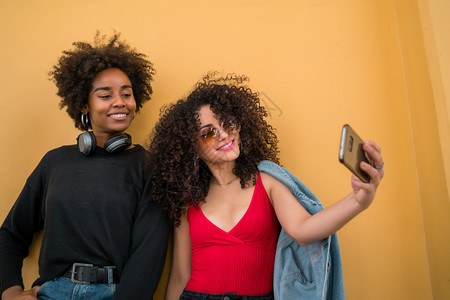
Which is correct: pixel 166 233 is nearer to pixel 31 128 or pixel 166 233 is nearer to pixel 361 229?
pixel 361 229

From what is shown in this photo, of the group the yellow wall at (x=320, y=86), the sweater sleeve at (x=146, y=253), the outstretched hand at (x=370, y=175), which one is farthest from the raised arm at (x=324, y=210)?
the sweater sleeve at (x=146, y=253)

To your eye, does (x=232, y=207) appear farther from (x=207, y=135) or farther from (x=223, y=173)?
(x=207, y=135)

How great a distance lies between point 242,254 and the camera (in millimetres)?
2096

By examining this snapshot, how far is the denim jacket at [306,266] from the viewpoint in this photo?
1970mm

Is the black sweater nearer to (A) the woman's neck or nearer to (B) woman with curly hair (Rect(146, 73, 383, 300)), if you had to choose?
(B) woman with curly hair (Rect(146, 73, 383, 300))

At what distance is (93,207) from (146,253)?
0.45m

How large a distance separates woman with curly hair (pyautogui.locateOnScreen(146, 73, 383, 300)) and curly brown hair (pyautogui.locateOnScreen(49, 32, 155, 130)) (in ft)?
1.64

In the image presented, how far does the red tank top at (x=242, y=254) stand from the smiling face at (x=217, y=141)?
0.86ft

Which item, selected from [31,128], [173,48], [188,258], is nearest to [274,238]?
[188,258]

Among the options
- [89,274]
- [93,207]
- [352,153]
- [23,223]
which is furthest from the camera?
[23,223]

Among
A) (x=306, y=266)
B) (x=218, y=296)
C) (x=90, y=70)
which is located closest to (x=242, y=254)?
(x=218, y=296)

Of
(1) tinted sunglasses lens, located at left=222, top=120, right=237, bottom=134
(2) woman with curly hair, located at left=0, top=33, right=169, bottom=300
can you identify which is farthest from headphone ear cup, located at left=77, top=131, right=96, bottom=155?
(1) tinted sunglasses lens, located at left=222, top=120, right=237, bottom=134

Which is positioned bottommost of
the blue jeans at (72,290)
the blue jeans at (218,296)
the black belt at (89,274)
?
the blue jeans at (218,296)

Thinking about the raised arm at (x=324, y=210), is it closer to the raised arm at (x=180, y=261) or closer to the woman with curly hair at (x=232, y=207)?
the woman with curly hair at (x=232, y=207)
